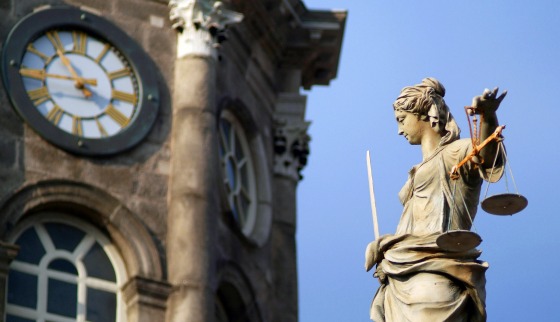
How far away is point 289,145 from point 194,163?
4371 mm

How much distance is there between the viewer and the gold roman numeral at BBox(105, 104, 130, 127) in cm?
3692

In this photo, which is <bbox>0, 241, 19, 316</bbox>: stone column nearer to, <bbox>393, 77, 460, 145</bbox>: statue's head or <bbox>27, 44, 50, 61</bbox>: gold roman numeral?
<bbox>27, 44, 50, 61</bbox>: gold roman numeral

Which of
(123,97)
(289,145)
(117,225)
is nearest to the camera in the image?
(117,225)

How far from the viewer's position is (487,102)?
1767 cm

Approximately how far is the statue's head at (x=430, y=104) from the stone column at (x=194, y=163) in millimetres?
16688

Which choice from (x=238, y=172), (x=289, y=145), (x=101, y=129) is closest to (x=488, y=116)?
(x=101, y=129)

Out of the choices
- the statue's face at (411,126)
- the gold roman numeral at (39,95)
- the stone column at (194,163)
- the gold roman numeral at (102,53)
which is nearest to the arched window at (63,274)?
the stone column at (194,163)

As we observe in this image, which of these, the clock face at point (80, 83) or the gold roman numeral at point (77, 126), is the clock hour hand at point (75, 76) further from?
the gold roman numeral at point (77, 126)

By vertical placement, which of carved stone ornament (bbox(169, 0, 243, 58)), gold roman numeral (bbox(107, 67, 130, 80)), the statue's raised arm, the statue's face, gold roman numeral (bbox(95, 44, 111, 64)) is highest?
carved stone ornament (bbox(169, 0, 243, 58))

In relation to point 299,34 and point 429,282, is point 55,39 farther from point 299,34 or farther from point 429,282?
point 429,282

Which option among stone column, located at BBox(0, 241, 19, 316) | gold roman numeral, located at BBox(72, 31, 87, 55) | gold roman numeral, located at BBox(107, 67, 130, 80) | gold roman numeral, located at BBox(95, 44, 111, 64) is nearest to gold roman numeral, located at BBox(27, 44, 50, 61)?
gold roman numeral, located at BBox(72, 31, 87, 55)

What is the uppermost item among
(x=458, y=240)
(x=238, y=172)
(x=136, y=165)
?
(x=238, y=172)

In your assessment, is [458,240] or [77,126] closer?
[458,240]

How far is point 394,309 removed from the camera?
18.1m
